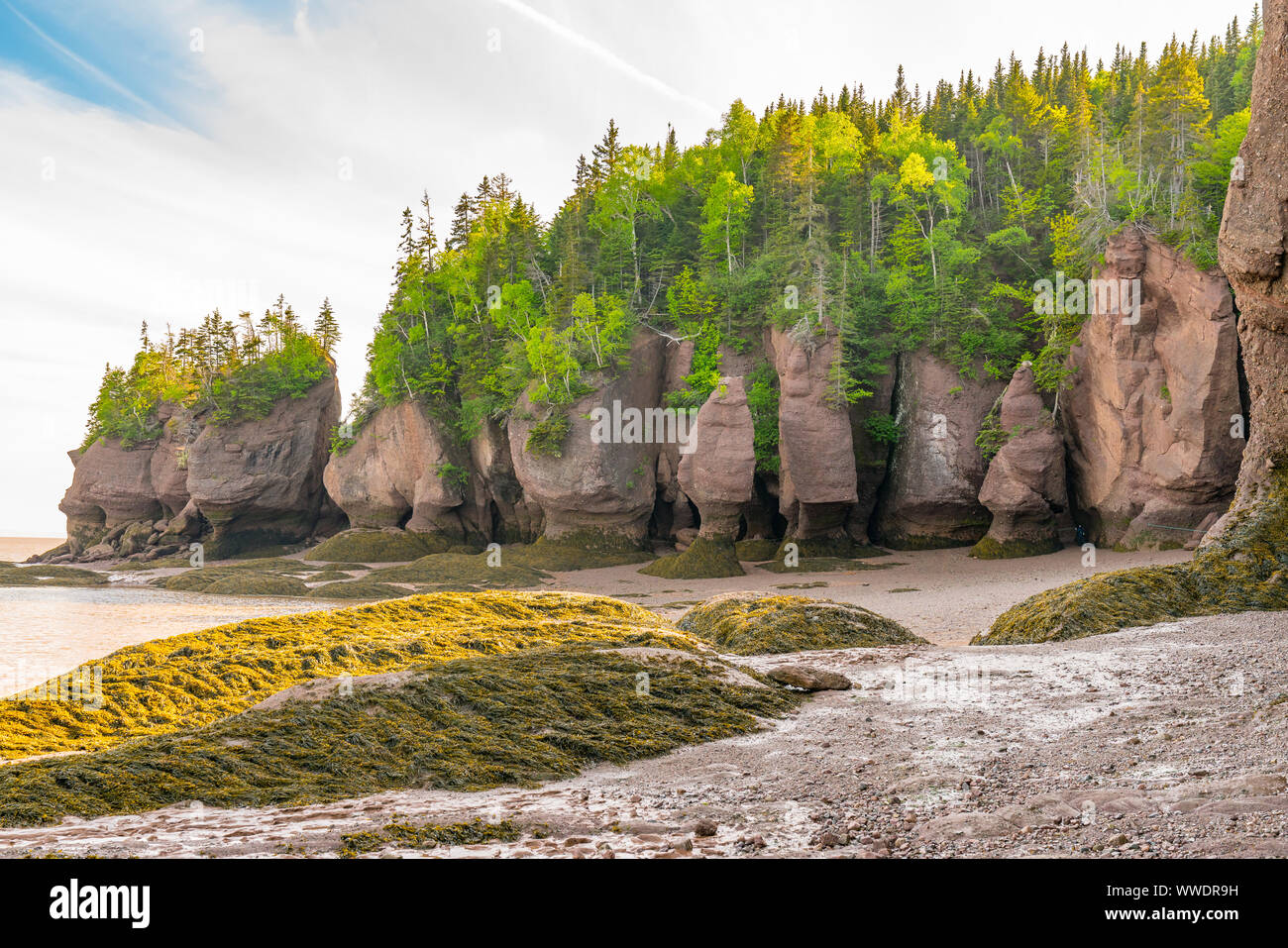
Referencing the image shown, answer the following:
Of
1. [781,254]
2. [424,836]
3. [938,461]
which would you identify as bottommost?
[424,836]

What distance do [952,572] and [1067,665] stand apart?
18787 millimetres

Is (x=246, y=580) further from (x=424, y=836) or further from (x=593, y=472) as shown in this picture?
(x=424, y=836)

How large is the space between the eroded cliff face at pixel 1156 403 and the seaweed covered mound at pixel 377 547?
3012 cm

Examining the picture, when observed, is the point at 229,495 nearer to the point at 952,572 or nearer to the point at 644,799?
the point at 952,572

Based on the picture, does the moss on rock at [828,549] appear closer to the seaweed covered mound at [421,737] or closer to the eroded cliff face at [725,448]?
the eroded cliff face at [725,448]

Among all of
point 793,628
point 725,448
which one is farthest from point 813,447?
point 793,628

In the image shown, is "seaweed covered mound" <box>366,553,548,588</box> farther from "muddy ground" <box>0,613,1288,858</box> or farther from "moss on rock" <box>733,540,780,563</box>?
"muddy ground" <box>0,613,1288,858</box>

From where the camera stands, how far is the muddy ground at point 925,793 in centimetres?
476

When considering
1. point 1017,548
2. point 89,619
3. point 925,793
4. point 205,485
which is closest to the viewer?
point 925,793

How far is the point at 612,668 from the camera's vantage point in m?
10.6

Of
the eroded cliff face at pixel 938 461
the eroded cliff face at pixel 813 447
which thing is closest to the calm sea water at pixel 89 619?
the eroded cliff face at pixel 813 447

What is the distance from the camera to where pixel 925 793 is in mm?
5840

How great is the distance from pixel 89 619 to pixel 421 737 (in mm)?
19081
